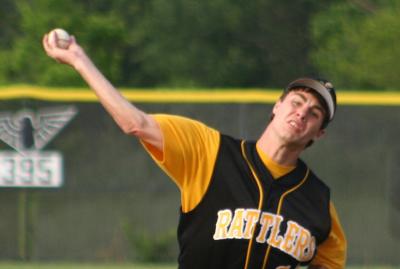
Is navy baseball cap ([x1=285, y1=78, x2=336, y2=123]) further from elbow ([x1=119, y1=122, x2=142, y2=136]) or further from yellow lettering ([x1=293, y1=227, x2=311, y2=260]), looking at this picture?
elbow ([x1=119, y1=122, x2=142, y2=136])

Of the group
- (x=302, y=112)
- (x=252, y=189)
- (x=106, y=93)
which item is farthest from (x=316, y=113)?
(x=106, y=93)

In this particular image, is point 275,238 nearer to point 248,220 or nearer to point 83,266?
point 248,220

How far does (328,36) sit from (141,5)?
287 inches

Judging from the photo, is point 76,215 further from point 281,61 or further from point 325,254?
point 281,61

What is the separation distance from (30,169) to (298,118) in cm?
789

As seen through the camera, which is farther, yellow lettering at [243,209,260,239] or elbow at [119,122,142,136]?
yellow lettering at [243,209,260,239]

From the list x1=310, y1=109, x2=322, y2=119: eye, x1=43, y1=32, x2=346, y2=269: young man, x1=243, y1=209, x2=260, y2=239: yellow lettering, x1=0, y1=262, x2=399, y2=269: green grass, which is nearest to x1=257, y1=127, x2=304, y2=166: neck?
x1=43, y1=32, x2=346, y2=269: young man

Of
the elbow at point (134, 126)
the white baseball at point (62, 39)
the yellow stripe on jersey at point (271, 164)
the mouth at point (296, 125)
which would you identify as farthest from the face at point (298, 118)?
the white baseball at point (62, 39)

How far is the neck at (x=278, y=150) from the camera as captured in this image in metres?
→ 4.23

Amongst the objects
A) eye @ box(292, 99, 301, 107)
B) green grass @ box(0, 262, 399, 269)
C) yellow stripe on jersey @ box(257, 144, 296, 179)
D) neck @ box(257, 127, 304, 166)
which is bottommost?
green grass @ box(0, 262, 399, 269)

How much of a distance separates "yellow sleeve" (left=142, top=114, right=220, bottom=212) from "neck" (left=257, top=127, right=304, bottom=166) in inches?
7.2

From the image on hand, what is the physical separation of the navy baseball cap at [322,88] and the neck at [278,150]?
0.16m

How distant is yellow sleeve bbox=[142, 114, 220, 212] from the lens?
4.02m

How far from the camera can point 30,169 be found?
11.8 m
